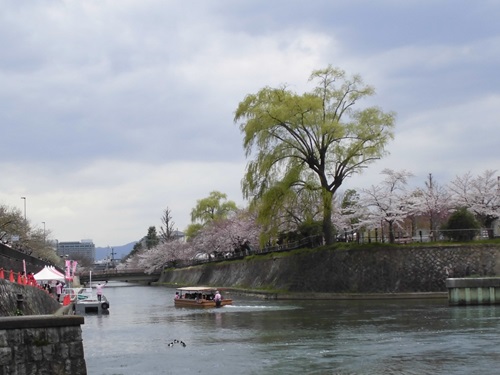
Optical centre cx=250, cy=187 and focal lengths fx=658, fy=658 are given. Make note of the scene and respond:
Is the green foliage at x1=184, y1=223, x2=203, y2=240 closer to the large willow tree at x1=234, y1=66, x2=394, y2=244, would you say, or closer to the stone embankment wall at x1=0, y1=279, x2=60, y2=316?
the large willow tree at x1=234, y1=66, x2=394, y2=244

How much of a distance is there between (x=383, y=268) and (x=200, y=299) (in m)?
13.6

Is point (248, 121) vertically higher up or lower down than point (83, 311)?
higher up

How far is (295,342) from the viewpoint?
82.2 feet

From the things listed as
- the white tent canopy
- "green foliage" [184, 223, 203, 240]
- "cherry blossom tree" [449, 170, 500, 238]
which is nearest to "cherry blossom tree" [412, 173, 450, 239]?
"cherry blossom tree" [449, 170, 500, 238]

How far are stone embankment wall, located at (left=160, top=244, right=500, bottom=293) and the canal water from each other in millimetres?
6212

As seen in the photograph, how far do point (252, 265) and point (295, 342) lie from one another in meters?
43.1

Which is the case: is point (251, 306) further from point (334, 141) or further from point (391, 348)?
point (391, 348)

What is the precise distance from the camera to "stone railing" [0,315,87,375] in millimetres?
13570

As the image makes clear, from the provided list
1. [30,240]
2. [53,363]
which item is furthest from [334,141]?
[30,240]

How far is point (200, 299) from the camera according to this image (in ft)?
161

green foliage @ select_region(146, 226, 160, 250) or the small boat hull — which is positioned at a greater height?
green foliage @ select_region(146, 226, 160, 250)

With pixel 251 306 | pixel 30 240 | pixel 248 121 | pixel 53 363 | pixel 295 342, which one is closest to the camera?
pixel 53 363

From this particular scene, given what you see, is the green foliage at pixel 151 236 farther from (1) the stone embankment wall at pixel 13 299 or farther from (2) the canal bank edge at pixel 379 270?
(1) the stone embankment wall at pixel 13 299

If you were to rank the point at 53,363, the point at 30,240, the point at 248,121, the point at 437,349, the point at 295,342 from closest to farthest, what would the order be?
the point at 53,363 < the point at 437,349 < the point at 295,342 < the point at 248,121 < the point at 30,240
